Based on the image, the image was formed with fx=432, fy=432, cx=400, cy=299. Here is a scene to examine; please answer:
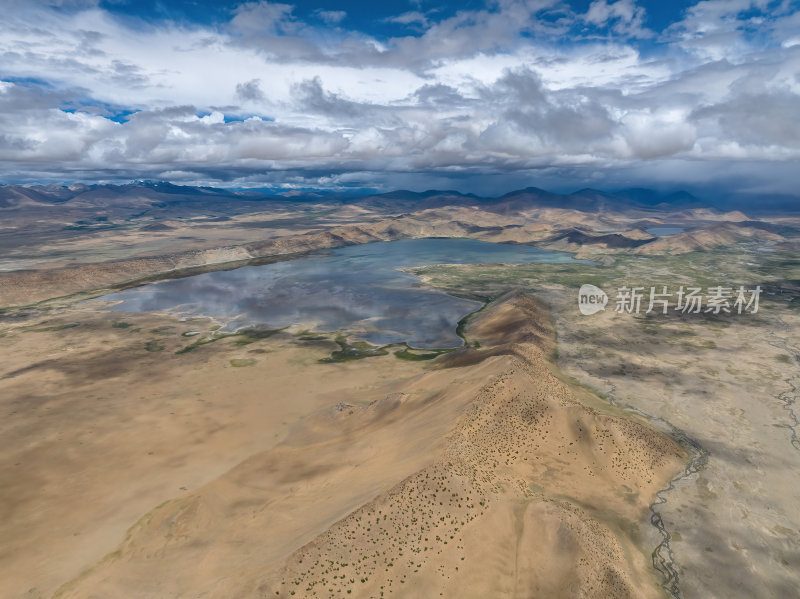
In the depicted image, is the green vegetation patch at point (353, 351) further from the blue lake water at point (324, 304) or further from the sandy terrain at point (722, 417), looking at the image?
the sandy terrain at point (722, 417)

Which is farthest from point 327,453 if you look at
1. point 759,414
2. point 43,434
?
point 759,414

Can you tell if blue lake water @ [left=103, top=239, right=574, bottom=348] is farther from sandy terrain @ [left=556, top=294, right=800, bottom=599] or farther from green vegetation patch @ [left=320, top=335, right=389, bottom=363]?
sandy terrain @ [left=556, top=294, right=800, bottom=599]

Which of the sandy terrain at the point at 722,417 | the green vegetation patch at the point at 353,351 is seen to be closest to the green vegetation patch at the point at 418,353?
the green vegetation patch at the point at 353,351

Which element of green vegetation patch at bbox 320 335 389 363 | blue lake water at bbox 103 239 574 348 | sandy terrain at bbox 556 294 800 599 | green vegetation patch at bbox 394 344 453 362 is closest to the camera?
sandy terrain at bbox 556 294 800 599

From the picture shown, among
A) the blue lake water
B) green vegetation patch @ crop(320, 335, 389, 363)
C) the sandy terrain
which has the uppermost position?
the sandy terrain

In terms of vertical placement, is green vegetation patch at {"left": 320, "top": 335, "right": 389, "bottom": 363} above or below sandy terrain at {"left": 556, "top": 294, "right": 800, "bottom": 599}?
below

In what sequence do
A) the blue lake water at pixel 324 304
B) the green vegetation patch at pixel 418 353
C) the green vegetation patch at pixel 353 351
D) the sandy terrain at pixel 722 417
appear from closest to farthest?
Result: the sandy terrain at pixel 722 417 < the green vegetation patch at pixel 418 353 < the green vegetation patch at pixel 353 351 < the blue lake water at pixel 324 304

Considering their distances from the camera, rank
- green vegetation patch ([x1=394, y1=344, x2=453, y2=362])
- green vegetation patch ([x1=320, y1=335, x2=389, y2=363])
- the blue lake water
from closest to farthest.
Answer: green vegetation patch ([x1=394, y1=344, x2=453, y2=362]) → green vegetation patch ([x1=320, y1=335, x2=389, y2=363]) → the blue lake water

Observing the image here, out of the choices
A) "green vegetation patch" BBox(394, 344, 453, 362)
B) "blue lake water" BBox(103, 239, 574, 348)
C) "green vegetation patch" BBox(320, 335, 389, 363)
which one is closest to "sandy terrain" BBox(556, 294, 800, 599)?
"green vegetation patch" BBox(394, 344, 453, 362)

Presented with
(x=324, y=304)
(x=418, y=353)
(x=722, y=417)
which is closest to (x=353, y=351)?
(x=418, y=353)

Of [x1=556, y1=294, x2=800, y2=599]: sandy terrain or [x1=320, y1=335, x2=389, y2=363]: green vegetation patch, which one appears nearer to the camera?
[x1=556, y1=294, x2=800, y2=599]: sandy terrain

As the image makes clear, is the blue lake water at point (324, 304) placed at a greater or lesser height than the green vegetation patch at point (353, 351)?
lesser
